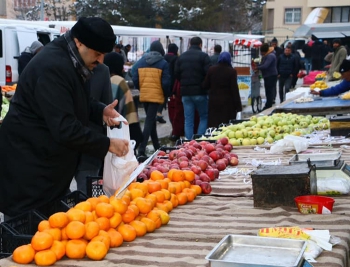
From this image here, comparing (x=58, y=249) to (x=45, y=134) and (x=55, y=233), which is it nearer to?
(x=55, y=233)

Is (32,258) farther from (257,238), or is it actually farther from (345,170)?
(345,170)

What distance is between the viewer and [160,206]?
354 centimetres

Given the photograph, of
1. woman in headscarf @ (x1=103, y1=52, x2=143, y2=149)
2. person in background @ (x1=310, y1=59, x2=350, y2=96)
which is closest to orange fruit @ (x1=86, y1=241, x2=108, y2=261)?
woman in headscarf @ (x1=103, y1=52, x2=143, y2=149)

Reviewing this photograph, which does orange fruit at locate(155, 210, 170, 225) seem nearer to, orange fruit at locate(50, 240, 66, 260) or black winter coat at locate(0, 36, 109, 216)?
black winter coat at locate(0, 36, 109, 216)

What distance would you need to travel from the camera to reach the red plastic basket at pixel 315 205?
3.48 metres

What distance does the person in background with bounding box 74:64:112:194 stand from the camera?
16.1ft

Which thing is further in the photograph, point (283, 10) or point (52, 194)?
point (283, 10)

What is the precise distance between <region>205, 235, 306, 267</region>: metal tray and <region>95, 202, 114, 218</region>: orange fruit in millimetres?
788

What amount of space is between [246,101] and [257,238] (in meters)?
13.4

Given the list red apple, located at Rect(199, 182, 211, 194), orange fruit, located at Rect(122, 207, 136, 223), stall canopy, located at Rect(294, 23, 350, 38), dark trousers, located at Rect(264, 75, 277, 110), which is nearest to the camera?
orange fruit, located at Rect(122, 207, 136, 223)

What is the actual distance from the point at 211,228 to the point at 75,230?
81cm

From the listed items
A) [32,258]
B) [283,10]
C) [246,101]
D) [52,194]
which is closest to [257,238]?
[32,258]

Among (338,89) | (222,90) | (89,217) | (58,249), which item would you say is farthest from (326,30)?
(58,249)

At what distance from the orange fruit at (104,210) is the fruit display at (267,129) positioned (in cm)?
325
